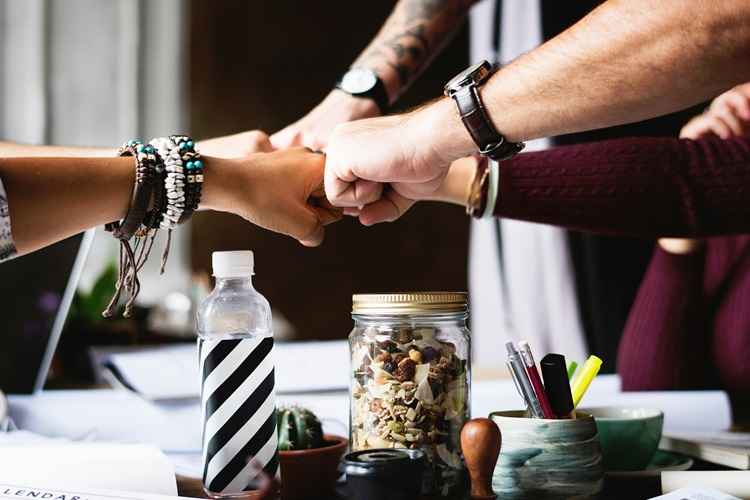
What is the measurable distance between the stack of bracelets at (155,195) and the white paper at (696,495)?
46 centimetres

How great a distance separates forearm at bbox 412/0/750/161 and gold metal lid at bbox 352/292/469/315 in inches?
8.1

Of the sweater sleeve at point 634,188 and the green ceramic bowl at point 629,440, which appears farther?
the sweater sleeve at point 634,188

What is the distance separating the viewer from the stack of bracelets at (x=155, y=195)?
0.68 metres

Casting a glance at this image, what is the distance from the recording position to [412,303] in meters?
Result: 0.60

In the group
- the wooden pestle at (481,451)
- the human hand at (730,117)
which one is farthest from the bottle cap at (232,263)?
the human hand at (730,117)

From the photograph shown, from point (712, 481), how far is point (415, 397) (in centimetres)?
23

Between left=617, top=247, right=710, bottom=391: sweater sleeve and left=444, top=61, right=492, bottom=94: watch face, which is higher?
left=444, top=61, right=492, bottom=94: watch face

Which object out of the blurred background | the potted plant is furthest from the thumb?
the blurred background

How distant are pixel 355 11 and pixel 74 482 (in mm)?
2185

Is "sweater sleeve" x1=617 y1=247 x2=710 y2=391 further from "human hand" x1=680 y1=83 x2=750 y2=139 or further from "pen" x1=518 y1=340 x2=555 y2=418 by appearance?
"pen" x1=518 y1=340 x2=555 y2=418

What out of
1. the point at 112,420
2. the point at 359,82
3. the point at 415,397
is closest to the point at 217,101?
the point at 359,82

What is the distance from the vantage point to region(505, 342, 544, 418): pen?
614mm

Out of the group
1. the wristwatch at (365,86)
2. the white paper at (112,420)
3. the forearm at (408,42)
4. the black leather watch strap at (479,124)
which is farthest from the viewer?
the forearm at (408,42)

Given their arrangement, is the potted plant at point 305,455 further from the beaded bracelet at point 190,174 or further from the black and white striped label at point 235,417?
the beaded bracelet at point 190,174
